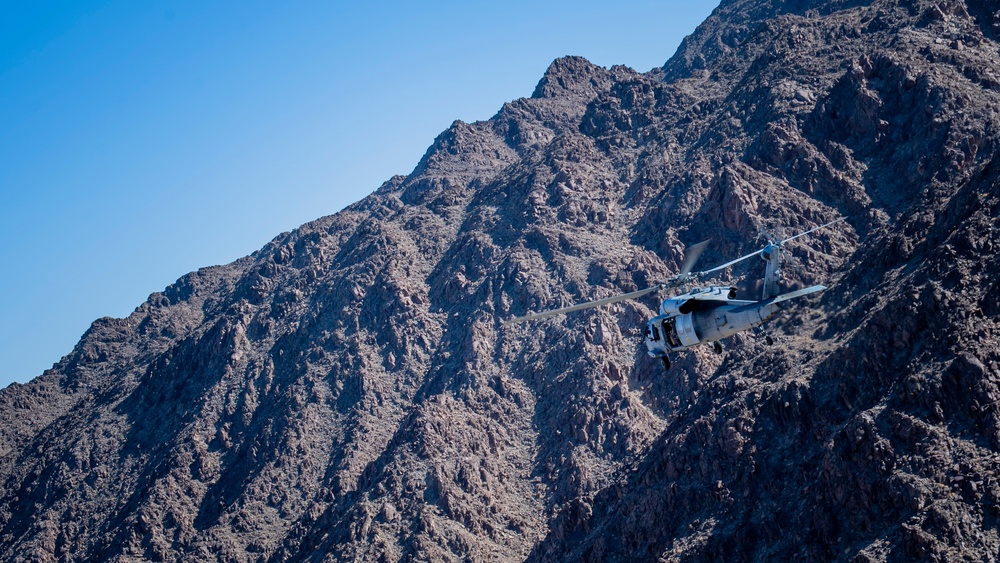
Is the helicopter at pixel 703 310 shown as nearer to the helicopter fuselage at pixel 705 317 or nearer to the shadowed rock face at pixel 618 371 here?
the helicopter fuselage at pixel 705 317

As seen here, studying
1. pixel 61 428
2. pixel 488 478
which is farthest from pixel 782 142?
pixel 61 428

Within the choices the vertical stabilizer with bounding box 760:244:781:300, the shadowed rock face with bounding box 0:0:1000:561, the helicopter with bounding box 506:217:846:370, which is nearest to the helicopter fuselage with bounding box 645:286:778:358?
the helicopter with bounding box 506:217:846:370

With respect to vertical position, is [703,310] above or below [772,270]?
below

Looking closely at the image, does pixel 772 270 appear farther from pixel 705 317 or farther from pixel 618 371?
pixel 618 371

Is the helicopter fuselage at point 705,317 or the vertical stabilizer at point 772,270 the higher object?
the vertical stabilizer at point 772,270

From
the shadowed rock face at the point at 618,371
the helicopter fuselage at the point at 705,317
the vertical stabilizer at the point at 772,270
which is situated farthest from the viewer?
the shadowed rock face at the point at 618,371

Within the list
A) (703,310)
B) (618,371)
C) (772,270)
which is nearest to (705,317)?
(703,310)

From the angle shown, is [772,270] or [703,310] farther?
[703,310]

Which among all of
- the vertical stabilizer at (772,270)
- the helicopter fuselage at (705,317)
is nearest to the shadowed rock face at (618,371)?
the helicopter fuselage at (705,317)

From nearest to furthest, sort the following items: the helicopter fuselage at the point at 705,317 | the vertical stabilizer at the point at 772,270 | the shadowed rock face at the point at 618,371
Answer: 1. the vertical stabilizer at the point at 772,270
2. the helicopter fuselage at the point at 705,317
3. the shadowed rock face at the point at 618,371
